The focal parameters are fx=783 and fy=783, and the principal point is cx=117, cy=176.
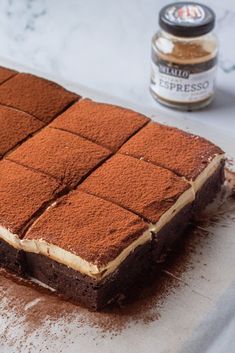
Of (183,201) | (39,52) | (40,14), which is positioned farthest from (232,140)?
(40,14)

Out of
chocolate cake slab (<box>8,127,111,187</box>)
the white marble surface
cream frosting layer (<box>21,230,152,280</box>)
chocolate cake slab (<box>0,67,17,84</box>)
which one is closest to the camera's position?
cream frosting layer (<box>21,230,152,280</box>)

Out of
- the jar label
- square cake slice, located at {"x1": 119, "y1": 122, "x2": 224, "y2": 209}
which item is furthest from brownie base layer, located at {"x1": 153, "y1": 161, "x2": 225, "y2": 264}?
the jar label

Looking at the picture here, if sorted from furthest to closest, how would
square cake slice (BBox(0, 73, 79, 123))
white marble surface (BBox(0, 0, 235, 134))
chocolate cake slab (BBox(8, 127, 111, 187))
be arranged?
1. white marble surface (BBox(0, 0, 235, 134))
2. square cake slice (BBox(0, 73, 79, 123))
3. chocolate cake slab (BBox(8, 127, 111, 187))

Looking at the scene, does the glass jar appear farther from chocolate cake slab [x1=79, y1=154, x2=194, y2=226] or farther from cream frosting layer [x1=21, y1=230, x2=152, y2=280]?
cream frosting layer [x1=21, y1=230, x2=152, y2=280]

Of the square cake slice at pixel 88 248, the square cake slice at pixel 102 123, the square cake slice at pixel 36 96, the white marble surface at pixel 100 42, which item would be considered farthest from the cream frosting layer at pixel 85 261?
the white marble surface at pixel 100 42

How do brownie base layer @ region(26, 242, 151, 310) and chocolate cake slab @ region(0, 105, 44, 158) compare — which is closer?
brownie base layer @ region(26, 242, 151, 310)

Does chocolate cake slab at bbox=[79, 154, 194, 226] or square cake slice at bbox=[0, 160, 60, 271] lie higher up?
chocolate cake slab at bbox=[79, 154, 194, 226]

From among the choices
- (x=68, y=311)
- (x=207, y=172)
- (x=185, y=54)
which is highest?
(x=185, y=54)

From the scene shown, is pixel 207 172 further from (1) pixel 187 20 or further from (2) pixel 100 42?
(2) pixel 100 42

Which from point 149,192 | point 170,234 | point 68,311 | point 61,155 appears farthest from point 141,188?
point 68,311
